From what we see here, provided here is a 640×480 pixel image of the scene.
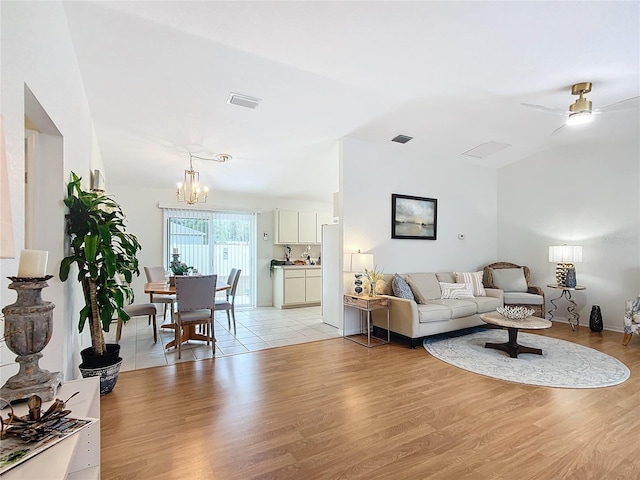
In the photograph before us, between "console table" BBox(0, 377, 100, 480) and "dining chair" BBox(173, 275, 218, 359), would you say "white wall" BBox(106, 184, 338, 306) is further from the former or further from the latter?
"console table" BBox(0, 377, 100, 480)

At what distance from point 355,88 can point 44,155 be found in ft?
9.32

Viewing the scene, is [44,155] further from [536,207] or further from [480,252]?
[536,207]

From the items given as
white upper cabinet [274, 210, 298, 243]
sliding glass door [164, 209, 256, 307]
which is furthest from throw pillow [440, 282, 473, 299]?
sliding glass door [164, 209, 256, 307]

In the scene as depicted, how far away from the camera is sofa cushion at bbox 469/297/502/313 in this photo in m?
4.71

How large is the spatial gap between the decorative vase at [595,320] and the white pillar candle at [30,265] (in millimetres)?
6541

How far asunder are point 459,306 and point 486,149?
2809 mm

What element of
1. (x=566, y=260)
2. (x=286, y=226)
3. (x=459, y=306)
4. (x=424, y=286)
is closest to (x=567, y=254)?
(x=566, y=260)

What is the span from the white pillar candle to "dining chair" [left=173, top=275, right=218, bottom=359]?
2.49 metres

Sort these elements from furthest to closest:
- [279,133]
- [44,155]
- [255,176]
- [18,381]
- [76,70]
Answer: [255,176]
[279,133]
[76,70]
[44,155]
[18,381]

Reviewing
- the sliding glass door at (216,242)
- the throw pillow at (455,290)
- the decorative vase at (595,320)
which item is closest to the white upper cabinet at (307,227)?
the sliding glass door at (216,242)

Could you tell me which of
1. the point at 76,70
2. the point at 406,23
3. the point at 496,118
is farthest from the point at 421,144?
the point at 76,70

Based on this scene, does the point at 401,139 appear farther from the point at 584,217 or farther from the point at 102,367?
the point at 102,367

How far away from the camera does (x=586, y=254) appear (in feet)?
17.5

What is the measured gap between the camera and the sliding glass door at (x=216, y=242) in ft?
20.5
